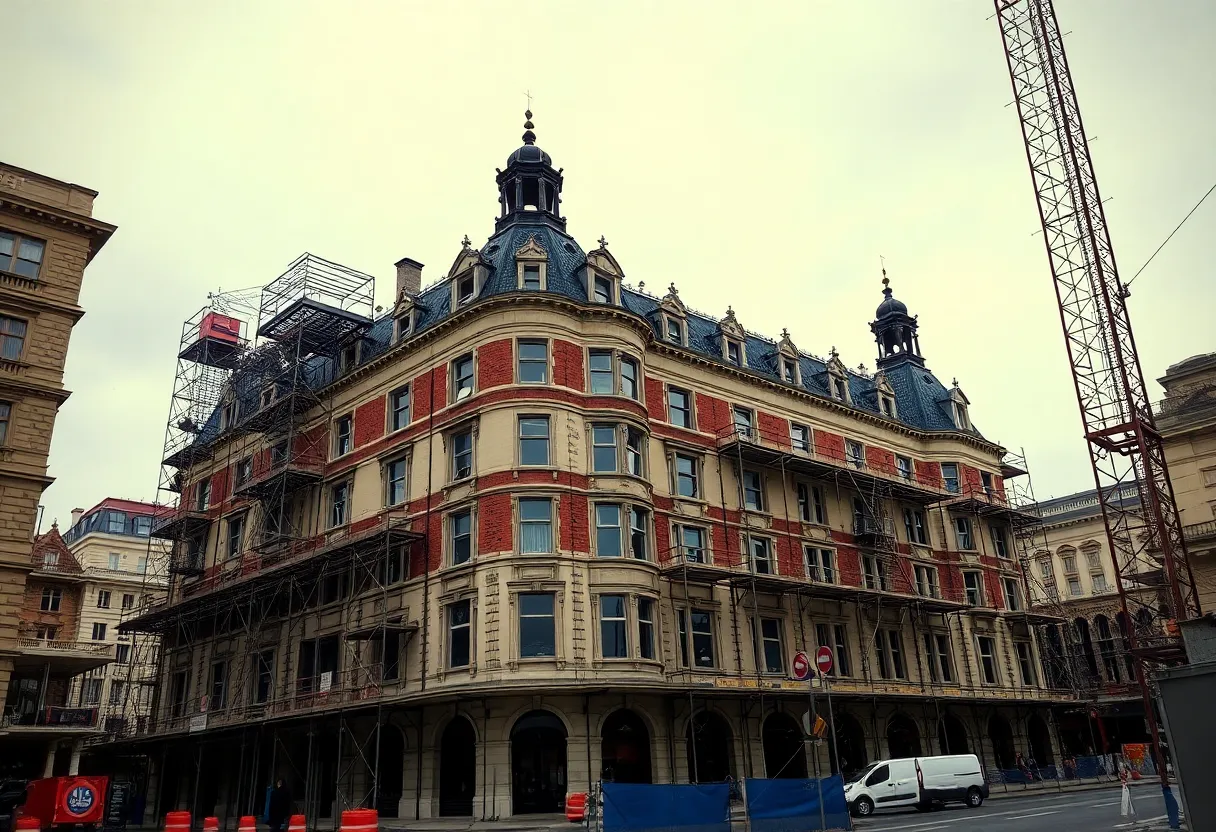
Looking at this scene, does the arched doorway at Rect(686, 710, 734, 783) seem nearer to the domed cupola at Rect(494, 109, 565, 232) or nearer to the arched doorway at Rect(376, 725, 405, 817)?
the arched doorway at Rect(376, 725, 405, 817)

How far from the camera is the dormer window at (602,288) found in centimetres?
3697

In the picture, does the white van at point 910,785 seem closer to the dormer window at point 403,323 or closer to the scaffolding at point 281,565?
the scaffolding at point 281,565

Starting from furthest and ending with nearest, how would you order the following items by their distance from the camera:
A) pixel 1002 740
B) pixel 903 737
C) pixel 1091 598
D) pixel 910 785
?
pixel 1091 598 < pixel 1002 740 < pixel 903 737 < pixel 910 785

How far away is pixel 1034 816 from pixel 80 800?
→ 80.3 feet

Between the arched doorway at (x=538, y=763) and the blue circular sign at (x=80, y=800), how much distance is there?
1207 centimetres

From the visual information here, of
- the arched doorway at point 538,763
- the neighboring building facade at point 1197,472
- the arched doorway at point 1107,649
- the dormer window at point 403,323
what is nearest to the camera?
the arched doorway at point 538,763

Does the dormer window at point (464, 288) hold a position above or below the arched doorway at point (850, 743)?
above

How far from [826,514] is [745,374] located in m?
7.53

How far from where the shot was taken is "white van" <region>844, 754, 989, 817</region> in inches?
1221

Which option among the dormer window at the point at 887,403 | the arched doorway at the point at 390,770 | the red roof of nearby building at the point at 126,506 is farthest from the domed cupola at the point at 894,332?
the red roof of nearby building at the point at 126,506

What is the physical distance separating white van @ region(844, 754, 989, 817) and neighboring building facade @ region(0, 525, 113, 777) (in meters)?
27.6

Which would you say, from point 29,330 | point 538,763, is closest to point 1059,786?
point 538,763

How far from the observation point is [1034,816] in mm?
25469

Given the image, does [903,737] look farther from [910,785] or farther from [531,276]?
[531,276]
